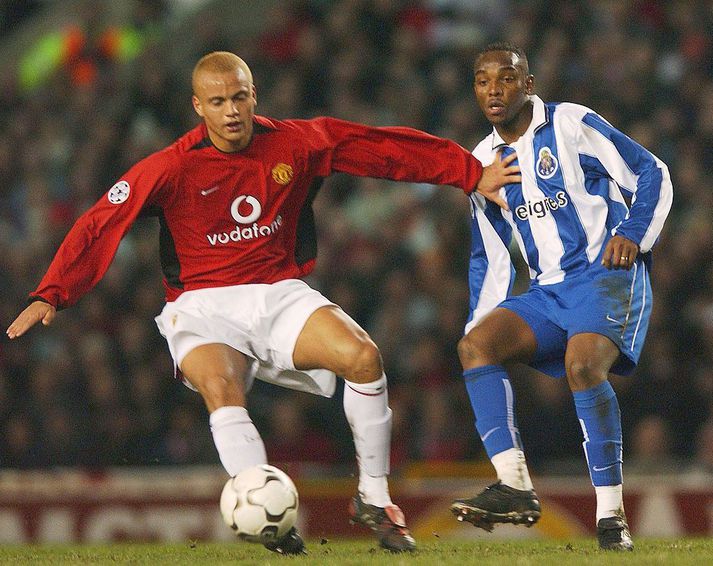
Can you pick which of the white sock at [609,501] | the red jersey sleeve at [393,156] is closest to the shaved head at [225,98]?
the red jersey sleeve at [393,156]

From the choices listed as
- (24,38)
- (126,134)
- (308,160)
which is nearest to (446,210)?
(126,134)

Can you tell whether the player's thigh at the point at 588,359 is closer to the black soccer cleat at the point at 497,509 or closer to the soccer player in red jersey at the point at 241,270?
the black soccer cleat at the point at 497,509

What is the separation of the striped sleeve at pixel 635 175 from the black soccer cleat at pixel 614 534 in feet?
3.46

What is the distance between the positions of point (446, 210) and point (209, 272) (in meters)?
4.41

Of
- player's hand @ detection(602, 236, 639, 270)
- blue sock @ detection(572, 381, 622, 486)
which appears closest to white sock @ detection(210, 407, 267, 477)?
blue sock @ detection(572, 381, 622, 486)

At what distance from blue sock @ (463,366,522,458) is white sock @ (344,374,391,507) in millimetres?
377

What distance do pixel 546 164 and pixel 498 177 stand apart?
225mm

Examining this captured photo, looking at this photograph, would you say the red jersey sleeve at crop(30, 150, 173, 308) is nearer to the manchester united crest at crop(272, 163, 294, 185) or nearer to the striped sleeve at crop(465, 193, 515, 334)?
the manchester united crest at crop(272, 163, 294, 185)

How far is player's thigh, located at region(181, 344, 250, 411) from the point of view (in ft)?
16.9

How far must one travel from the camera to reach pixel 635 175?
538 cm

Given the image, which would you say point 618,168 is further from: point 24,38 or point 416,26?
point 24,38

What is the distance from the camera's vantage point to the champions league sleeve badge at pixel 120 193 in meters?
5.37

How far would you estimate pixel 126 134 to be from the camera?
10617 millimetres

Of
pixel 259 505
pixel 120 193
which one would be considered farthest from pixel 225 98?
pixel 259 505
